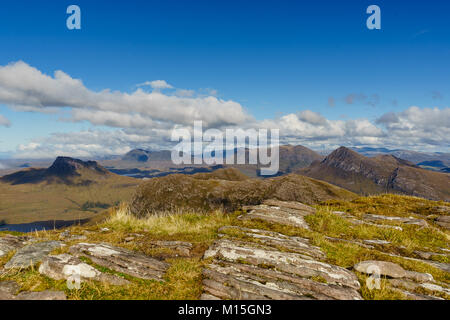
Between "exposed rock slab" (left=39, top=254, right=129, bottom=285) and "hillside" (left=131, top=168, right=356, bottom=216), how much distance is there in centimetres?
7485

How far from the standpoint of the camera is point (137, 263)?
8953 mm

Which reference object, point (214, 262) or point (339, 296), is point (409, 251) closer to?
point (339, 296)

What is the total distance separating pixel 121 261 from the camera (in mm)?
8938

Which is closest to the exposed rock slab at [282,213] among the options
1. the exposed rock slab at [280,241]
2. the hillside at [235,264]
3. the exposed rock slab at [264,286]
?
the hillside at [235,264]

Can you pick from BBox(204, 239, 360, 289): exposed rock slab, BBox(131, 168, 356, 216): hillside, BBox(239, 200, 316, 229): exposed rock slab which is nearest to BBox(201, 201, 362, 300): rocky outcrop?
BBox(204, 239, 360, 289): exposed rock slab

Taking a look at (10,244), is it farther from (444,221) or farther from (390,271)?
(444,221)

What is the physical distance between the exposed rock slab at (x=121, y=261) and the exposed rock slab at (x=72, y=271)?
475 millimetres

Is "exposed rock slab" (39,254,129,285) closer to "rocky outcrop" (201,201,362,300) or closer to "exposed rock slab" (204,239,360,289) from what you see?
"rocky outcrop" (201,201,362,300)

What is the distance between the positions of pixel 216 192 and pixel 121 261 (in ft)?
309

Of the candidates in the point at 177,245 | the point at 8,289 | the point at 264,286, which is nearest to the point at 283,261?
the point at 264,286

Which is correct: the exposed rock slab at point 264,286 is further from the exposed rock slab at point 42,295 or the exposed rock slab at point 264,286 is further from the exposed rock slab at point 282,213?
the exposed rock slab at point 282,213

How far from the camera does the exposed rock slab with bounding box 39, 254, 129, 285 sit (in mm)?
7711

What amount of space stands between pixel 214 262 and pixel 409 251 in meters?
11.2
